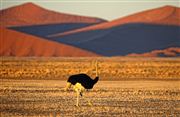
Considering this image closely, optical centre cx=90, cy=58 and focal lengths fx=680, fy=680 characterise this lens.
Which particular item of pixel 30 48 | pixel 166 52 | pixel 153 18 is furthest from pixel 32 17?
pixel 166 52

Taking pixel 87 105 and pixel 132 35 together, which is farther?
pixel 132 35

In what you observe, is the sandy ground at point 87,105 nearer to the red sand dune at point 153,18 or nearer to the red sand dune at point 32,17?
the red sand dune at point 153,18

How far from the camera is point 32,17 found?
177 meters

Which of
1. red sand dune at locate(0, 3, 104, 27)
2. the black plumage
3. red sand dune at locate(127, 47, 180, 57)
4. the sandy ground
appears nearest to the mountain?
red sand dune at locate(127, 47, 180, 57)

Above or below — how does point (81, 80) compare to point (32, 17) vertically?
below

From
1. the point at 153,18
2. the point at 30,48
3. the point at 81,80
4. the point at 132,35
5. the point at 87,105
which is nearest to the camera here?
the point at 81,80

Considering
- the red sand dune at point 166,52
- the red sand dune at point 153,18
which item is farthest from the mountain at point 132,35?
the red sand dune at point 166,52

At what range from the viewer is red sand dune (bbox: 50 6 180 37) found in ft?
525

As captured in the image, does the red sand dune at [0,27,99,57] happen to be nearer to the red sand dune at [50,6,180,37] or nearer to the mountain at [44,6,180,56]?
the mountain at [44,6,180,56]

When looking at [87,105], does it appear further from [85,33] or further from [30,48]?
[85,33]

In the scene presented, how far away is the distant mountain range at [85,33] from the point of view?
126750mm

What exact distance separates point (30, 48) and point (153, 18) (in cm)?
4660

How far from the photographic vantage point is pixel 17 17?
16900 cm

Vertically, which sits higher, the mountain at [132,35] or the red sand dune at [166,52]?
the mountain at [132,35]
